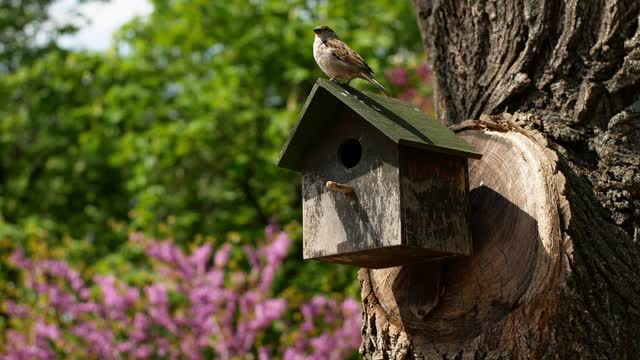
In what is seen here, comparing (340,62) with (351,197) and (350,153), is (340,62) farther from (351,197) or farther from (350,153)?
(351,197)

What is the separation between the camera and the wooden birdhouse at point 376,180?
7.25 ft

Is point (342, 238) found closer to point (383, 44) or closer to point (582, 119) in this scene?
point (582, 119)

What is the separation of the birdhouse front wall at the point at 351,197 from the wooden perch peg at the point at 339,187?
28 millimetres

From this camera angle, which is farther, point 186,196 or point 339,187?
point 186,196

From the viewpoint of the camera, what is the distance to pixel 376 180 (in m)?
2.28

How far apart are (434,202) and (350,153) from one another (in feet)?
1.25

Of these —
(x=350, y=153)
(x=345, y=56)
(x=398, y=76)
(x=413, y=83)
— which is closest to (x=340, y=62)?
(x=345, y=56)

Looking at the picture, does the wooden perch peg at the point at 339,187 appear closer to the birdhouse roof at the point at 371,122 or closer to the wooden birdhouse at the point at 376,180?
the wooden birdhouse at the point at 376,180

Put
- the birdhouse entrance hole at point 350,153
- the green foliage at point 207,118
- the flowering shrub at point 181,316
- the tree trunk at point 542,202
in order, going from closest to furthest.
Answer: the tree trunk at point 542,202 < the birdhouse entrance hole at point 350,153 < the flowering shrub at point 181,316 < the green foliage at point 207,118

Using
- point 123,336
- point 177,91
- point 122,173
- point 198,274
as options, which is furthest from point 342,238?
point 122,173

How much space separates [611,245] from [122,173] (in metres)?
6.78

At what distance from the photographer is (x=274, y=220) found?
6.07 m

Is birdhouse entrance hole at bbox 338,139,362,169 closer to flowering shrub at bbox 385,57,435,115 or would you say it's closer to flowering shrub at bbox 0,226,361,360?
flowering shrub at bbox 0,226,361,360

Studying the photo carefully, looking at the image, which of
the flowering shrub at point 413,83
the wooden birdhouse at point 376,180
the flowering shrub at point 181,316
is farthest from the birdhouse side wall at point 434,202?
the flowering shrub at point 413,83
